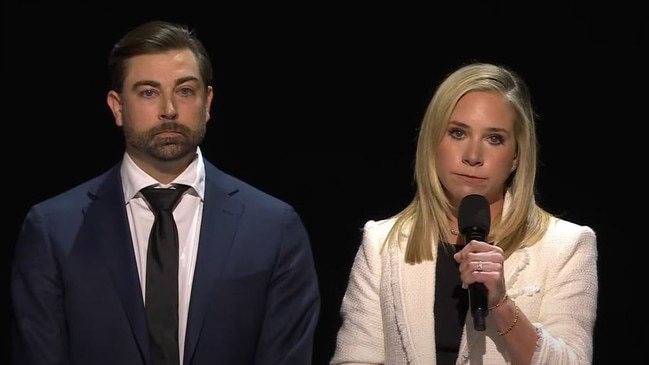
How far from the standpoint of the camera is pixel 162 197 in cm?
352

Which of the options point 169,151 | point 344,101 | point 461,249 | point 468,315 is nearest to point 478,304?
point 468,315

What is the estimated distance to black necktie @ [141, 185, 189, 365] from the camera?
339 cm

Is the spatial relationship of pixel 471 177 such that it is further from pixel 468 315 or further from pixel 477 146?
pixel 468 315

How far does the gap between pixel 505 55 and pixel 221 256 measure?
152 cm

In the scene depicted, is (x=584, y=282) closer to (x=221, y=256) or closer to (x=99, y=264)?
(x=221, y=256)

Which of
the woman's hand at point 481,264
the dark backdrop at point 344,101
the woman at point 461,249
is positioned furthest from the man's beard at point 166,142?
the dark backdrop at point 344,101

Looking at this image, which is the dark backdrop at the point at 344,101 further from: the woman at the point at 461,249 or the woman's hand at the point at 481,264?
the woman's hand at the point at 481,264

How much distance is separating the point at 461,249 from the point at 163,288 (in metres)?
0.82

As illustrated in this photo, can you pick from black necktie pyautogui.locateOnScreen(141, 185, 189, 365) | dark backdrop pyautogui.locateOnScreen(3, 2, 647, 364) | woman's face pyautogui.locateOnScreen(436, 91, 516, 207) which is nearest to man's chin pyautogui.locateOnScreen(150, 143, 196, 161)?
black necktie pyautogui.locateOnScreen(141, 185, 189, 365)

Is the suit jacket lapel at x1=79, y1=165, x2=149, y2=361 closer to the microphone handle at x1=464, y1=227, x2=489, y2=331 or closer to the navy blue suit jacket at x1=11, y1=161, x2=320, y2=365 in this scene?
the navy blue suit jacket at x1=11, y1=161, x2=320, y2=365

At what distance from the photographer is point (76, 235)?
136 inches

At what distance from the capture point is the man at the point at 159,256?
338 centimetres

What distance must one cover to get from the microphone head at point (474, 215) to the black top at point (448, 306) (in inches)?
11.2

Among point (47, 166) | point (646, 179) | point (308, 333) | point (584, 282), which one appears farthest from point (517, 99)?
point (47, 166)
